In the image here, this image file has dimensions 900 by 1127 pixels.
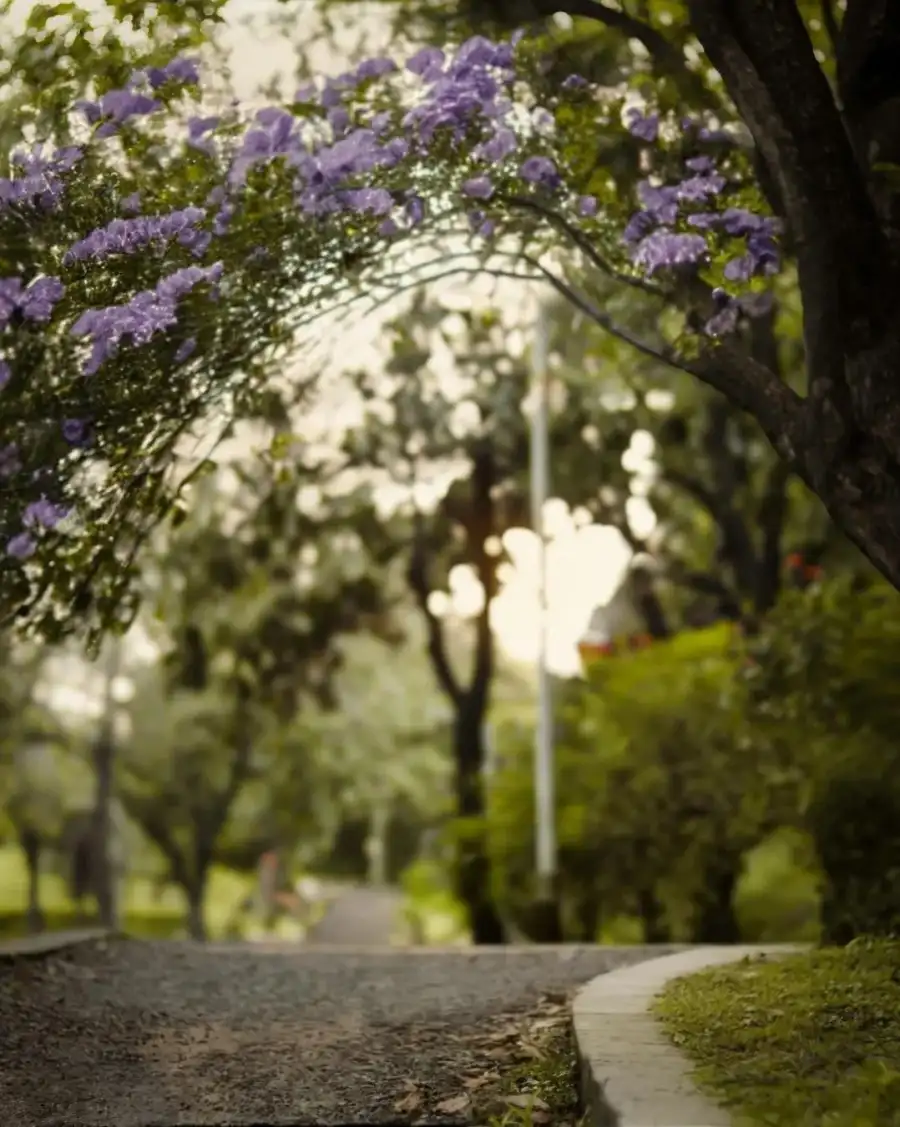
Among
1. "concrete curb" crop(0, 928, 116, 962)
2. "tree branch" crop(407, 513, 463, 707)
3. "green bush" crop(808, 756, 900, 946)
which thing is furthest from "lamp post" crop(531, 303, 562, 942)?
"green bush" crop(808, 756, 900, 946)

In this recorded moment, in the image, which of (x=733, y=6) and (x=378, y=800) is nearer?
(x=733, y=6)

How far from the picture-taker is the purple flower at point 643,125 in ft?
17.9

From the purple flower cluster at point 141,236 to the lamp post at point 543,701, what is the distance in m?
5.71

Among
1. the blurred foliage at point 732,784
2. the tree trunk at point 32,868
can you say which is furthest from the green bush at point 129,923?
the blurred foliage at point 732,784

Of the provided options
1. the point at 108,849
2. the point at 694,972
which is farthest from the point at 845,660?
the point at 108,849

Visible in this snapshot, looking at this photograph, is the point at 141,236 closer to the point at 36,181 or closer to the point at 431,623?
the point at 36,181

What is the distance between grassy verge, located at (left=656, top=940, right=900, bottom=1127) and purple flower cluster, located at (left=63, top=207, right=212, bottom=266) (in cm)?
301

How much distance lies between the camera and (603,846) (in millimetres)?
11203

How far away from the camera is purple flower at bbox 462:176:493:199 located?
16.7 ft

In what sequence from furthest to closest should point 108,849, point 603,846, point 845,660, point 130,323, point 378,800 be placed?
1. point 378,800
2. point 108,849
3. point 603,846
4. point 845,660
5. point 130,323

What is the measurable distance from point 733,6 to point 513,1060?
3.46 meters

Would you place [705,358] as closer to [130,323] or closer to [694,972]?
[130,323]

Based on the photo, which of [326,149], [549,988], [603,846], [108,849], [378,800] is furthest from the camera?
[378,800]

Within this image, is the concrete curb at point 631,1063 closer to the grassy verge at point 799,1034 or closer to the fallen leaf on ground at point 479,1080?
the grassy verge at point 799,1034
